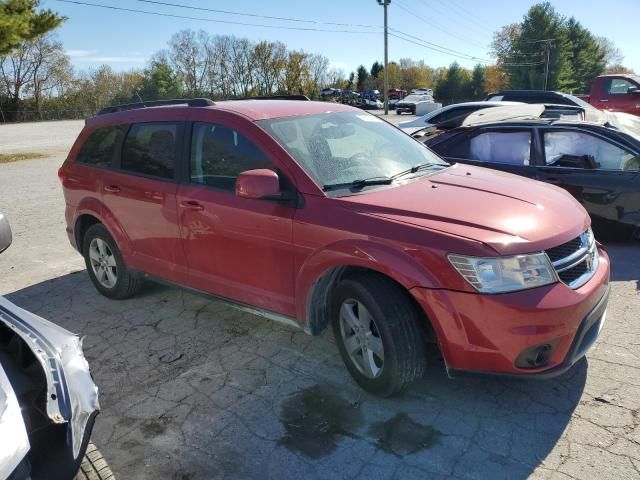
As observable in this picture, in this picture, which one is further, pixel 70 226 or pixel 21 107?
pixel 21 107

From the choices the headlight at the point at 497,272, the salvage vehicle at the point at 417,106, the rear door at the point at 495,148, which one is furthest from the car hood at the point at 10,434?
Answer: the salvage vehicle at the point at 417,106

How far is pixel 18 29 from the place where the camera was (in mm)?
16406

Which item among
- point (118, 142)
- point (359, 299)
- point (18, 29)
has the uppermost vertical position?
point (18, 29)

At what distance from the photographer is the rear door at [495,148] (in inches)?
232

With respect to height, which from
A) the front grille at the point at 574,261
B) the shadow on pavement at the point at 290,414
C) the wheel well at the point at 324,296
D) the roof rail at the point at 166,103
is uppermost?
the roof rail at the point at 166,103

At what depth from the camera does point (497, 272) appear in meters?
2.58

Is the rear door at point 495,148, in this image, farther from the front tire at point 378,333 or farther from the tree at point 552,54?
the tree at point 552,54

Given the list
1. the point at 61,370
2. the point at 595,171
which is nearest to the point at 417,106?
the point at 595,171

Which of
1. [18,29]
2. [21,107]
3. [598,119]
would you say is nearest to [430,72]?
[21,107]

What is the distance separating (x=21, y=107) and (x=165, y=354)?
55.9 meters

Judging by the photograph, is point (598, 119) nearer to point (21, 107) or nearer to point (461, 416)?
point (461, 416)

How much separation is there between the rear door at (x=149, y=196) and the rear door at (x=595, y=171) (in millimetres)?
4044

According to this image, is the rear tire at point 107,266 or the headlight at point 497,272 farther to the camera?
the rear tire at point 107,266

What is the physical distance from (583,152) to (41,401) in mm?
5757
